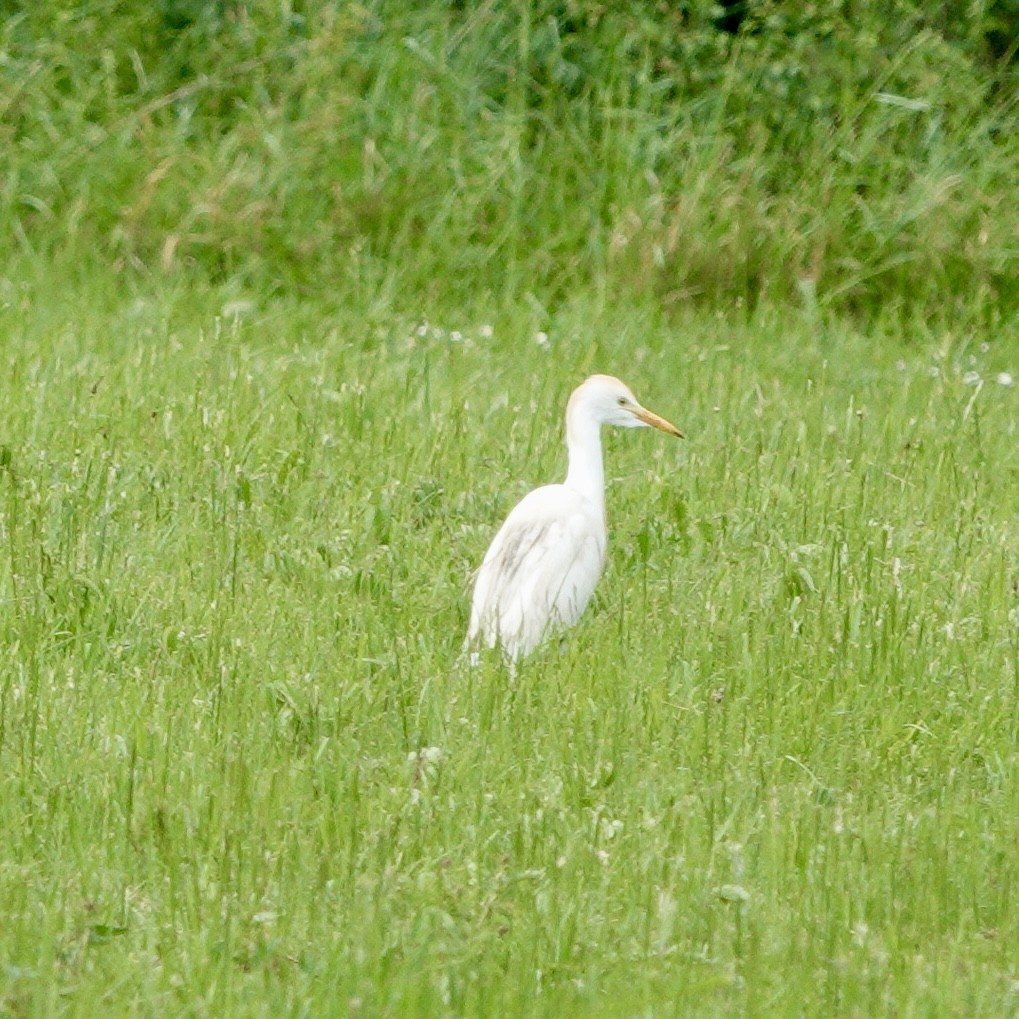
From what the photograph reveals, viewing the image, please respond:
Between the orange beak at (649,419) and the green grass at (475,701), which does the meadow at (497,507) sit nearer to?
the green grass at (475,701)

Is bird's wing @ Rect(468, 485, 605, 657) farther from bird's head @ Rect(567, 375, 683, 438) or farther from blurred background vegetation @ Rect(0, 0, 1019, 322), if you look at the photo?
blurred background vegetation @ Rect(0, 0, 1019, 322)

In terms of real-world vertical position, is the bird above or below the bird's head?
below

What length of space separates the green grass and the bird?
0.10 m

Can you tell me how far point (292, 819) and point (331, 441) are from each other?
9.15ft

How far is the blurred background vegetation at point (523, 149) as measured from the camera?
31.4ft

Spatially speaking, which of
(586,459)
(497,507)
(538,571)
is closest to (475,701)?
(538,571)

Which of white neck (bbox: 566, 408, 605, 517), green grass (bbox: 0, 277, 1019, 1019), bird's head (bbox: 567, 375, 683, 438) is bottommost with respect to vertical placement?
green grass (bbox: 0, 277, 1019, 1019)

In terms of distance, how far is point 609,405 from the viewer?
20.9 feet

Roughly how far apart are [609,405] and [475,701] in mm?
1783

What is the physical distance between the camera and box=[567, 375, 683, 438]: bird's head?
6.31 m

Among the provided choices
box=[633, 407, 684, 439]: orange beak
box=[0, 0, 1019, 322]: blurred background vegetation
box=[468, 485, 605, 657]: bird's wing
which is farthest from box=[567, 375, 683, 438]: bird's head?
box=[0, 0, 1019, 322]: blurred background vegetation

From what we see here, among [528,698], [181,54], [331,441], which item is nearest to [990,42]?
[181,54]

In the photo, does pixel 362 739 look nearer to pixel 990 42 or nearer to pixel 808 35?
pixel 808 35

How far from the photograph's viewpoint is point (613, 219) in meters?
9.84
